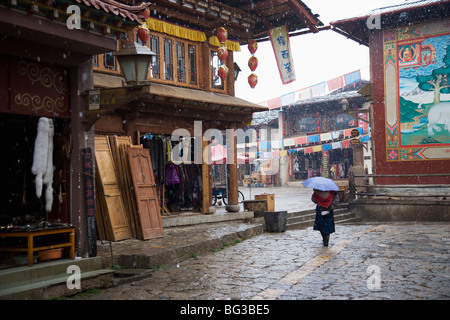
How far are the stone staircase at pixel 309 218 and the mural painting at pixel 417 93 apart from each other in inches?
127

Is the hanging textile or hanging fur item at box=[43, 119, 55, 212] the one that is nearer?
hanging fur item at box=[43, 119, 55, 212]

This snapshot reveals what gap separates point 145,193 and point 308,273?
4.95 metres

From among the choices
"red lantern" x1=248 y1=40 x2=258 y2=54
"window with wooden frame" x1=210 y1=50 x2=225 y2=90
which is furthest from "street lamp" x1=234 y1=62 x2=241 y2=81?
"window with wooden frame" x1=210 y1=50 x2=225 y2=90

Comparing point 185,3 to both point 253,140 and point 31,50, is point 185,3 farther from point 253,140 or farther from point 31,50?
point 253,140

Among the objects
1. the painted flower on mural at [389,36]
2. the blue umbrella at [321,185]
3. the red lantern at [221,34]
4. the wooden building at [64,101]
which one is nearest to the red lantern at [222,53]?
the red lantern at [221,34]

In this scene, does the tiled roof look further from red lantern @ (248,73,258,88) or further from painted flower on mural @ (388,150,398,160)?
painted flower on mural @ (388,150,398,160)

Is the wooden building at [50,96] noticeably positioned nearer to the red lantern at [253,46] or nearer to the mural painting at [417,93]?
the red lantern at [253,46]

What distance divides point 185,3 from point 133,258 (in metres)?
8.78

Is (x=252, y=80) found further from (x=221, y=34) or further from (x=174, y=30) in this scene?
(x=174, y=30)

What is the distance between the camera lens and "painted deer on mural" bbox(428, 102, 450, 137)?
61.9ft

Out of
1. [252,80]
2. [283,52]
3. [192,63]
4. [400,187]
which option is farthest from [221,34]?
[400,187]

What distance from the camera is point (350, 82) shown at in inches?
1686

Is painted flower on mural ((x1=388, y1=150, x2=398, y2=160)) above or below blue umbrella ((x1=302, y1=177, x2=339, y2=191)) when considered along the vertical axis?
above

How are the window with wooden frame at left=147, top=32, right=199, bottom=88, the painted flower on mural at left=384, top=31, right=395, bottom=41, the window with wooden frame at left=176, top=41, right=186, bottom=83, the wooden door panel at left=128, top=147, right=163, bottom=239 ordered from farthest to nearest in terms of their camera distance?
the painted flower on mural at left=384, top=31, right=395, bottom=41, the window with wooden frame at left=176, top=41, right=186, bottom=83, the window with wooden frame at left=147, top=32, right=199, bottom=88, the wooden door panel at left=128, top=147, right=163, bottom=239
